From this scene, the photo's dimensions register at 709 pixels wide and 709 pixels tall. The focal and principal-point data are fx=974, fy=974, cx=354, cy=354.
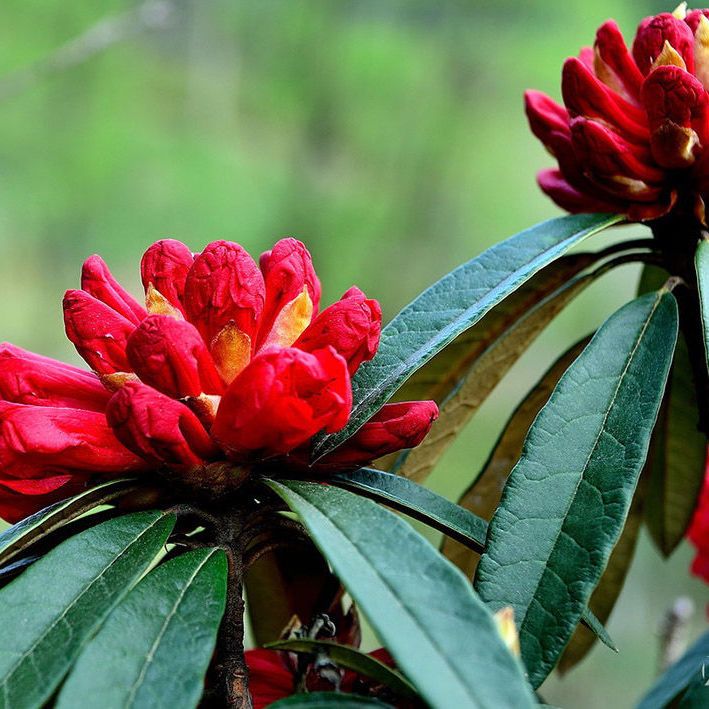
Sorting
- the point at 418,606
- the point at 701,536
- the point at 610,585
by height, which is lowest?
the point at 701,536

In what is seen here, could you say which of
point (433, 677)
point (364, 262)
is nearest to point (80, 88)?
point (364, 262)

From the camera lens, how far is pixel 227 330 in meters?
0.43

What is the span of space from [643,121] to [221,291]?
0.28m

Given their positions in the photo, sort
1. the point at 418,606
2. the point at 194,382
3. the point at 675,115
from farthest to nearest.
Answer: the point at 675,115, the point at 194,382, the point at 418,606

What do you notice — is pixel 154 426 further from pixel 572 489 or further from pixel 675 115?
pixel 675 115

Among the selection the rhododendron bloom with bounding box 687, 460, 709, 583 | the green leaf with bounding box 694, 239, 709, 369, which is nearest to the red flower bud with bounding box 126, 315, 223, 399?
the green leaf with bounding box 694, 239, 709, 369

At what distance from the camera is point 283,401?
0.39 m

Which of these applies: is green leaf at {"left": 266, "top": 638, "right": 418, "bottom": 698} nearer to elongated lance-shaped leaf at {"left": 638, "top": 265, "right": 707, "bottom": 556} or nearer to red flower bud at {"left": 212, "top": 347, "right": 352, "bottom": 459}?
red flower bud at {"left": 212, "top": 347, "right": 352, "bottom": 459}

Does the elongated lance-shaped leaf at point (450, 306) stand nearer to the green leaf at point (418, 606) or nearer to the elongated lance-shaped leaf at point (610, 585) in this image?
the green leaf at point (418, 606)

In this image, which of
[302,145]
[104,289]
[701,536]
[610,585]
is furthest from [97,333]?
[302,145]

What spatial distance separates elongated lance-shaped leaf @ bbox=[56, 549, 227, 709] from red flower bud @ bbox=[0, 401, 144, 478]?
0.06m

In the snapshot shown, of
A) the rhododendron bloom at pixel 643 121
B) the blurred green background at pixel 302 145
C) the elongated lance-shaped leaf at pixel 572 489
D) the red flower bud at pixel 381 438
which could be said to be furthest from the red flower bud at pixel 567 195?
the blurred green background at pixel 302 145

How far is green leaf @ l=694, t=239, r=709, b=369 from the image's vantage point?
0.43m

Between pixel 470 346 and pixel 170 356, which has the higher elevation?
pixel 170 356
